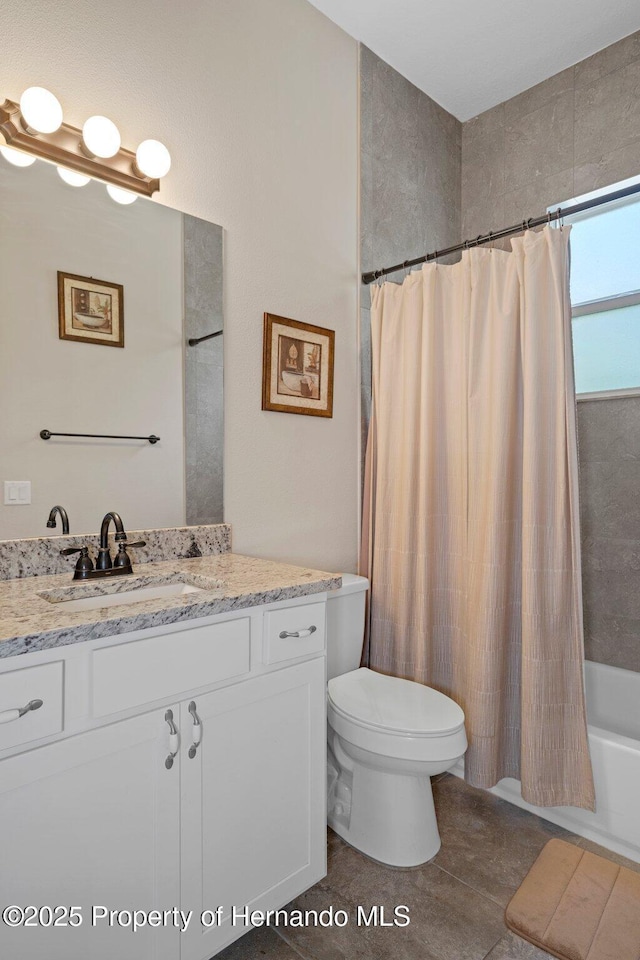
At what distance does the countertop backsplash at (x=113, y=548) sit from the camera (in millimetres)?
1454

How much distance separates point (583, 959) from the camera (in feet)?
3.07

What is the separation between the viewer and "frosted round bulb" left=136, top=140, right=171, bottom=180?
65.3 inches

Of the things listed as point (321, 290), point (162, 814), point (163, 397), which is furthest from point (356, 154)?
point (162, 814)

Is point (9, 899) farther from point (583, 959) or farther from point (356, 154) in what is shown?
point (356, 154)

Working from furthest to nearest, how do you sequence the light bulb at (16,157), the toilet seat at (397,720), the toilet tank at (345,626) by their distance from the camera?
the toilet tank at (345,626)
the toilet seat at (397,720)
the light bulb at (16,157)

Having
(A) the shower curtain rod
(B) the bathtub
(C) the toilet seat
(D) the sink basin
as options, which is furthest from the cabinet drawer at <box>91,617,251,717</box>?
(A) the shower curtain rod

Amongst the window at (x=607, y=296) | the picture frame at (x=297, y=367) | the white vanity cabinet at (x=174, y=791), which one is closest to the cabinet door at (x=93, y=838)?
the white vanity cabinet at (x=174, y=791)

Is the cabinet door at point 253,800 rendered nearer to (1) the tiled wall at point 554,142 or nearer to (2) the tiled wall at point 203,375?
(2) the tiled wall at point 203,375

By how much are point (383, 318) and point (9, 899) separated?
2.13 metres

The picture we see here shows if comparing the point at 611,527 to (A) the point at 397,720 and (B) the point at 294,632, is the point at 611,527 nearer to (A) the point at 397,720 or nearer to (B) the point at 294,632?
(A) the point at 397,720

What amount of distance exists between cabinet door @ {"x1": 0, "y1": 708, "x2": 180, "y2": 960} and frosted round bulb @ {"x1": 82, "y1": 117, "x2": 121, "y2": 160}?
4.96ft

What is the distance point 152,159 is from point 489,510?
1548mm

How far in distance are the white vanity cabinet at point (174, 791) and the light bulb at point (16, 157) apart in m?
1.29

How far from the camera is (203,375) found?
1.85 metres
